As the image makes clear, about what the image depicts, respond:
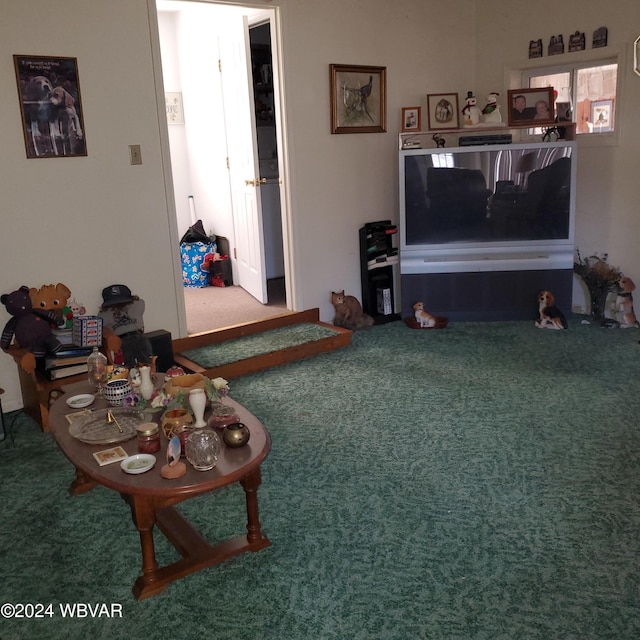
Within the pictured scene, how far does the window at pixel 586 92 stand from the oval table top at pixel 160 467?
373 cm

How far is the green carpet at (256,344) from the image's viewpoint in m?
4.05

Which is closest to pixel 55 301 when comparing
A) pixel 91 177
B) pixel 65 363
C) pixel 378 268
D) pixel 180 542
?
pixel 65 363

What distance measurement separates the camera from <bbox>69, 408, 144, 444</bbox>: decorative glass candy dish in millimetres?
2206

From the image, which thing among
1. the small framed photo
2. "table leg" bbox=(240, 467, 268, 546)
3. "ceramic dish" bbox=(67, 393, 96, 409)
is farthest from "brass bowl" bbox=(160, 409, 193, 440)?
the small framed photo

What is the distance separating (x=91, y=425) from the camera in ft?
7.56

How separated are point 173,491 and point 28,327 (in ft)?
6.00

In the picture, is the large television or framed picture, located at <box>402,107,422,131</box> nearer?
the large television

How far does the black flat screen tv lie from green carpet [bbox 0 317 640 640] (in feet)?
4.15

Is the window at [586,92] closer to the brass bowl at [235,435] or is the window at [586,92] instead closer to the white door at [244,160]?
the white door at [244,160]

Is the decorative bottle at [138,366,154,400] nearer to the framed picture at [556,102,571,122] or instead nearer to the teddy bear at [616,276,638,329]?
the teddy bear at [616,276,638,329]

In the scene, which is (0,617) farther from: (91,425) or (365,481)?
(365,481)

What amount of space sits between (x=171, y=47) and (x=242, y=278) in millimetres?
2277

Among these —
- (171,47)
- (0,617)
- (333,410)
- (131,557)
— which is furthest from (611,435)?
(171,47)

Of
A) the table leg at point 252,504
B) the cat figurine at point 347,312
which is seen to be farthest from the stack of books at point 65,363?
the cat figurine at point 347,312
